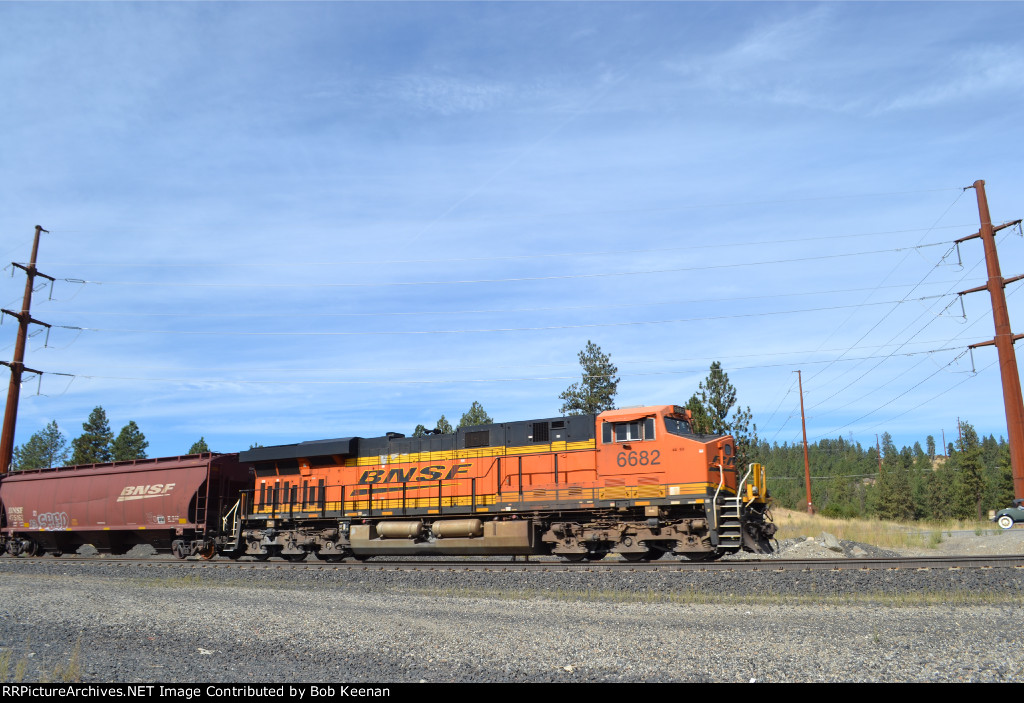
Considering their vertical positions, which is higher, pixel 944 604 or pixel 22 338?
pixel 22 338

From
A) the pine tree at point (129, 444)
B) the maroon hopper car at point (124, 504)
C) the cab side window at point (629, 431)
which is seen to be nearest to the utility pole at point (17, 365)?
the maroon hopper car at point (124, 504)

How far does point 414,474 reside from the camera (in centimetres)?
2005

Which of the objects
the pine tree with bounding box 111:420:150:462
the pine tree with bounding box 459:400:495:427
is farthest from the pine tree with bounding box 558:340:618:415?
the pine tree with bounding box 111:420:150:462

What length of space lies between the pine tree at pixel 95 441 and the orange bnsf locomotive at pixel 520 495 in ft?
177

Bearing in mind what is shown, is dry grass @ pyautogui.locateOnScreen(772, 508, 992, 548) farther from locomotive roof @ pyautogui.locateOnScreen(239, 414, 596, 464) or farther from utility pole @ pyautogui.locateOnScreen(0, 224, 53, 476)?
utility pole @ pyautogui.locateOnScreen(0, 224, 53, 476)

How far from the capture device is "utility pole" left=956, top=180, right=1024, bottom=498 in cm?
2225

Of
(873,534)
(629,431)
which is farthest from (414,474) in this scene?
(873,534)

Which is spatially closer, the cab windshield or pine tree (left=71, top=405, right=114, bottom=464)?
the cab windshield

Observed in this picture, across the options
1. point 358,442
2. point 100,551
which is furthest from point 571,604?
point 100,551

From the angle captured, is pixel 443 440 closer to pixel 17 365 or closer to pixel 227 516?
pixel 227 516

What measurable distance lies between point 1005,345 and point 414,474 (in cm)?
1989

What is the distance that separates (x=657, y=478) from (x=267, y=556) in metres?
13.3

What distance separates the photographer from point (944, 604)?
10.6 metres
